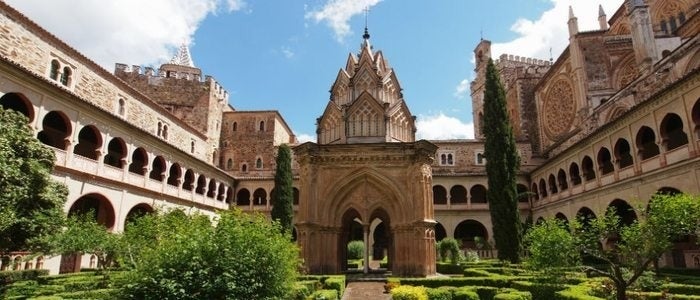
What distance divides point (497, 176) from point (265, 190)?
24178 mm

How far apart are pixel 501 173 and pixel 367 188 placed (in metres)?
11.9

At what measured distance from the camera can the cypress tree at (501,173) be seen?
80.3 ft

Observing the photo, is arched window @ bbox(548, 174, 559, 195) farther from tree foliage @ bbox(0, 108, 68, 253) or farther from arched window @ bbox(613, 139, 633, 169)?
tree foliage @ bbox(0, 108, 68, 253)

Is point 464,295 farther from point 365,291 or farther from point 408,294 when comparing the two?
point 365,291

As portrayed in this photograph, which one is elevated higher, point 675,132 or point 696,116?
point 675,132

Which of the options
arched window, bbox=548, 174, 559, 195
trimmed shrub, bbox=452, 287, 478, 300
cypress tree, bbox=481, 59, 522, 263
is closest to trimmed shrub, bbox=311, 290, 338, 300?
trimmed shrub, bbox=452, 287, 478, 300

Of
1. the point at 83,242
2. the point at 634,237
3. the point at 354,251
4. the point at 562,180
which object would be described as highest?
the point at 562,180

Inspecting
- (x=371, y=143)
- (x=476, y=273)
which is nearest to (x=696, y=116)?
(x=476, y=273)

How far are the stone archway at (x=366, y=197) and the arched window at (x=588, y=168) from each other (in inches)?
640

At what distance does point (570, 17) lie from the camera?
3456cm

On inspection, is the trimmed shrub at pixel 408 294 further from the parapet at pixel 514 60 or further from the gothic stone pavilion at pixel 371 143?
the parapet at pixel 514 60

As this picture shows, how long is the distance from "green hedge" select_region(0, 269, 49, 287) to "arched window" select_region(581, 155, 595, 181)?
3175 cm

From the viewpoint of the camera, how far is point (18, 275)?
55.0 ft

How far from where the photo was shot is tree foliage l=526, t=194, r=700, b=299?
28.4ft
